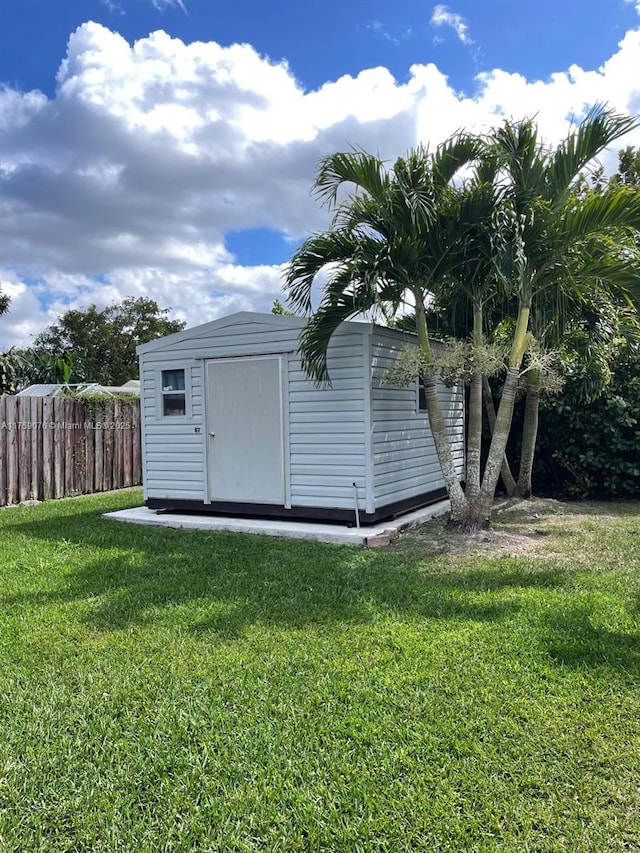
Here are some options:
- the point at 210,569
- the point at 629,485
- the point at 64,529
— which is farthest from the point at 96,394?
the point at 629,485

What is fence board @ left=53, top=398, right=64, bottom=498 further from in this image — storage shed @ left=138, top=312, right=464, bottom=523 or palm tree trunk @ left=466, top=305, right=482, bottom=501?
palm tree trunk @ left=466, top=305, right=482, bottom=501

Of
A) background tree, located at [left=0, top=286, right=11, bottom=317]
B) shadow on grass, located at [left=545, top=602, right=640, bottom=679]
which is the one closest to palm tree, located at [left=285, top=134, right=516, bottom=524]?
shadow on grass, located at [left=545, top=602, right=640, bottom=679]

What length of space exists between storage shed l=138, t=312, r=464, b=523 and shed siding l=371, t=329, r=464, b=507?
14mm

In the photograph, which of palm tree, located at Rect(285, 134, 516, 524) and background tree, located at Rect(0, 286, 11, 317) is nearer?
palm tree, located at Rect(285, 134, 516, 524)

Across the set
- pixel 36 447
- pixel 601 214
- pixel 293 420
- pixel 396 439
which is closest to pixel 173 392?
pixel 293 420

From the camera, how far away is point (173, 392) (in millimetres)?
7609

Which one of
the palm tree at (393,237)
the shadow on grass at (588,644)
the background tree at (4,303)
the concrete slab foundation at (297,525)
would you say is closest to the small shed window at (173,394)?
the concrete slab foundation at (297,525)

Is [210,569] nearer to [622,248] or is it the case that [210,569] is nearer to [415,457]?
[415,457]

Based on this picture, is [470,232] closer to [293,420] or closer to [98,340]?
[293,420]

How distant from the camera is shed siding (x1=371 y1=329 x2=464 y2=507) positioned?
6473 mm

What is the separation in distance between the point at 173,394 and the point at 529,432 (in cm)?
522

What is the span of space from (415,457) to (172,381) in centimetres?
344

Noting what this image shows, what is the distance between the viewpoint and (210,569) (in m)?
4.94

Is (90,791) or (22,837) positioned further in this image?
(90,791)
